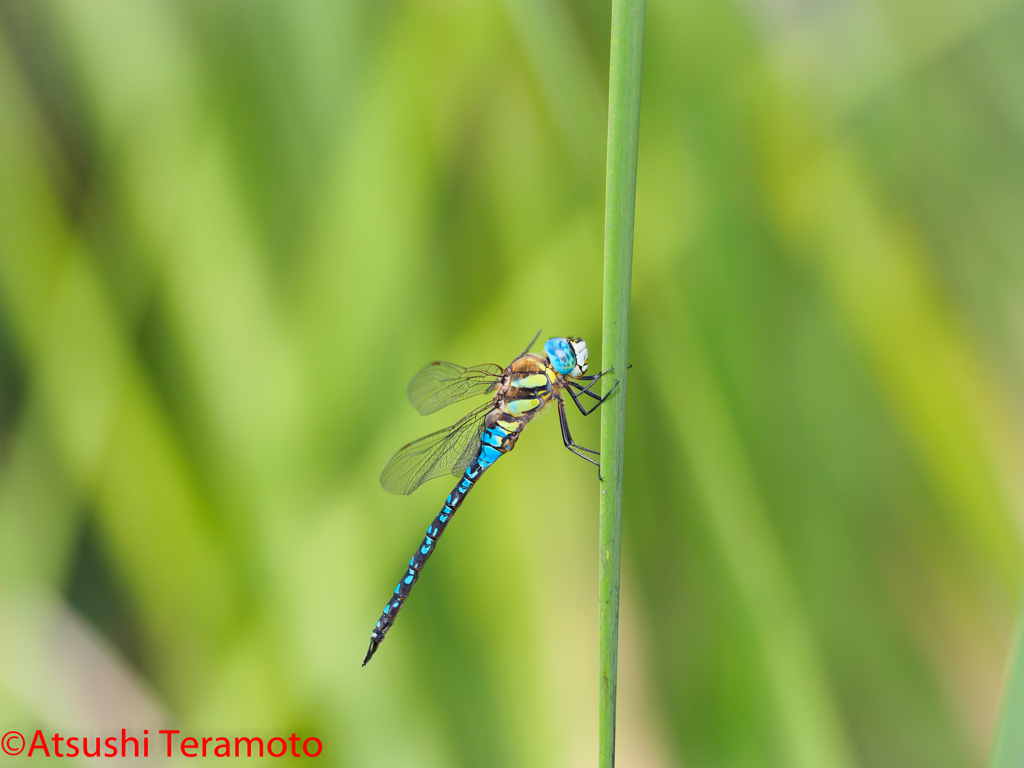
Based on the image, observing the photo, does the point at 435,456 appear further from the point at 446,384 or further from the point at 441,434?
the point at 446,384

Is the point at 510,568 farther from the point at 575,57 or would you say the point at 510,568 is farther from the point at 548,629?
the point at 575,57

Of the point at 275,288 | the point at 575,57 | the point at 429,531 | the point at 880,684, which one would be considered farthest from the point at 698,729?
the point at 575,57

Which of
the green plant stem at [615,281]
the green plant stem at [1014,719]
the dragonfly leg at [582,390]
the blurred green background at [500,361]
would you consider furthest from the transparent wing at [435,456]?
the green plant stem at [1014,719]

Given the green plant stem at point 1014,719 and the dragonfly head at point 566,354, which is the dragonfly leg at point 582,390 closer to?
the dragonfly head at point 566,354

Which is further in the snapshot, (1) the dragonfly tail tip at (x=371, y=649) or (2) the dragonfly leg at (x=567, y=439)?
(2) the dragonfly leg at (x=567, y=439)

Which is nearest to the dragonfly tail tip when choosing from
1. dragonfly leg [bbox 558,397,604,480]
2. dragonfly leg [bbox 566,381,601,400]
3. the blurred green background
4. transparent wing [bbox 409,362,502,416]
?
the blurred green background

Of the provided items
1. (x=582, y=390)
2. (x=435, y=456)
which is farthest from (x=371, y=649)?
(x=582, y=390)

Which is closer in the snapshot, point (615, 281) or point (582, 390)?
point (615, 281)
